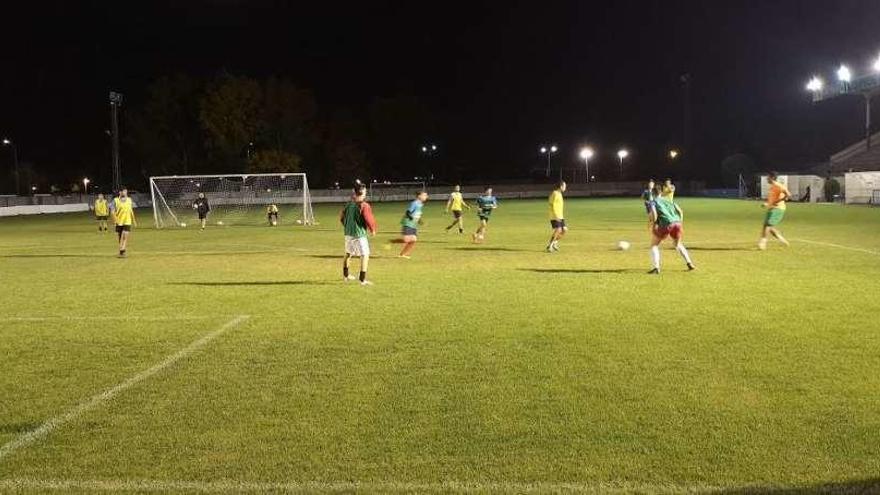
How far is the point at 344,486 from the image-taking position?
472 centimetres

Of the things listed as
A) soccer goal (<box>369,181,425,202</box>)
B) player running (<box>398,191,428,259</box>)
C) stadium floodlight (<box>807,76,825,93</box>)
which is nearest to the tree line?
soccer goal (<box>369,181,425,202</box>)

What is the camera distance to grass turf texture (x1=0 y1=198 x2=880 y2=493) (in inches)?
196

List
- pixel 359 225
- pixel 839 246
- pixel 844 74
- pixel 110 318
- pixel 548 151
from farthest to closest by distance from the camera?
pixel 548 151, pixel 844 74, pixel 839 246, pixel 359 225, pixel 110 318

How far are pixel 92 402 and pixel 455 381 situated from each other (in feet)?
10.7

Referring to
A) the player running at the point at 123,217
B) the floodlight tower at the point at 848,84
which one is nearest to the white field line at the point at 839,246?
the player running at the point at 123,217

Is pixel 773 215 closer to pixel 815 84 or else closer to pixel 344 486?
pixel 344 486

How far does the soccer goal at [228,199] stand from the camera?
38.1 metres

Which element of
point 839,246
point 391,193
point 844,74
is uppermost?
point 844,74

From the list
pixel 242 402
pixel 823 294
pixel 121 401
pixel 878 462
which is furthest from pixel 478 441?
pixel 823 294

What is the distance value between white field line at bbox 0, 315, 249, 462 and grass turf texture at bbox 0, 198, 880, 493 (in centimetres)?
10

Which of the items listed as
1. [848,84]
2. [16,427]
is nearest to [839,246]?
[16,427]

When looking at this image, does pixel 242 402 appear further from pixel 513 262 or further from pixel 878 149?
pixel 878 149

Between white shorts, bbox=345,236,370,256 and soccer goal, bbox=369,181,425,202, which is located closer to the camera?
white shorts, bbox=345,236,370,256

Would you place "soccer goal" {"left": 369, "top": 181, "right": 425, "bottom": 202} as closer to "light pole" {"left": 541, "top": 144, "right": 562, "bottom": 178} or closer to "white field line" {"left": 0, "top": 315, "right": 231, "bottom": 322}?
"light pole" {"left": 541, "top": 144, "right": 562, "bottom": 178}
